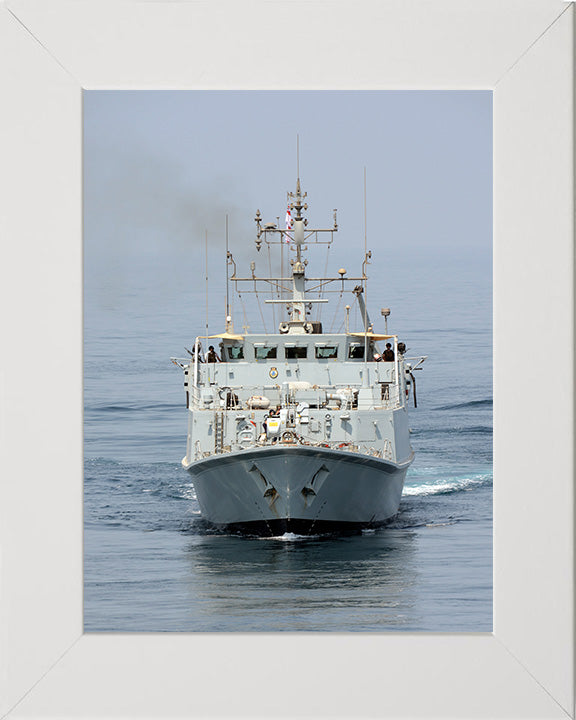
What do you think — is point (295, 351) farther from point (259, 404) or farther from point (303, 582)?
point (303, 582)

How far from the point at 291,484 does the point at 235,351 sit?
177 inches

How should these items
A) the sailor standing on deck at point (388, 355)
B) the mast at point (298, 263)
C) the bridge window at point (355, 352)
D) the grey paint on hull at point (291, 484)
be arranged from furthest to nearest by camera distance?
the mast at point (298, 263) → the bridge window at point (355, 352) → the sailor standing on deck at point (388, 355) → the grey paint on hull at point (291, 484)

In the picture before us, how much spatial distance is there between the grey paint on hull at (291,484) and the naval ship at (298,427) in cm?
1

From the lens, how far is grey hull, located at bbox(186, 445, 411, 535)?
1570 centimetres

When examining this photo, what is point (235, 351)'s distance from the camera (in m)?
19.9

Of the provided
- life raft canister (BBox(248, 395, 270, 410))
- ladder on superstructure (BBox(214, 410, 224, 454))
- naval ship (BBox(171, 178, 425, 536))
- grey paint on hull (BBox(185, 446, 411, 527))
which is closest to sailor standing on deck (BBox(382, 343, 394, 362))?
naval ship (BBox(171, 178, 425, 536))

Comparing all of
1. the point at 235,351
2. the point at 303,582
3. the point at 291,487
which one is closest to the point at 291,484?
the point at 291,487

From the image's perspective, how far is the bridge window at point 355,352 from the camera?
19812 millimetres

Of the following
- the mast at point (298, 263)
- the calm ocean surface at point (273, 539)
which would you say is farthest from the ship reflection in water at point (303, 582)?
the mast at point (298, 263)

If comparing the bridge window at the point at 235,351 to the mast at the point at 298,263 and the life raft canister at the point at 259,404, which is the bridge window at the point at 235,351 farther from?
the life raft canister at the point at 259,404
